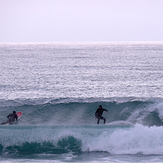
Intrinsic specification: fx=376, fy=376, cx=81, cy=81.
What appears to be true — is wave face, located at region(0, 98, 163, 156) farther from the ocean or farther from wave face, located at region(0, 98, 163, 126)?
wave face, located at region(0, 98, 163, 126)

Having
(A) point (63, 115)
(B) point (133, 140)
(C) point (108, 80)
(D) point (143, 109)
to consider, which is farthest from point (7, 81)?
(B) point (133, 140)

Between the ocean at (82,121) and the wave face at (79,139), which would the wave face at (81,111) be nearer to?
the ocean at (82,121)

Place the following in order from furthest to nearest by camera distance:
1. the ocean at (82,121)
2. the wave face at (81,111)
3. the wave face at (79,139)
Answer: the wave face at (81,111) < the wave face at (79,139) < the ocean at (82,121)

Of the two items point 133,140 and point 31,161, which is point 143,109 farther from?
point 31,161

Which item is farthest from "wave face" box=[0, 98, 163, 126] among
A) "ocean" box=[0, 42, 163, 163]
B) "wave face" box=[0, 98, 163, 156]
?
"wave face" box=[0, 98, 163, 156]

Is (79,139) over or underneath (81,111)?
underneath

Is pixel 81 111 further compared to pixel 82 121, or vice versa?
pixel 81 111

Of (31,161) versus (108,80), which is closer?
(31,161)

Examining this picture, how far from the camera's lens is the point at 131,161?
16359 millimetres

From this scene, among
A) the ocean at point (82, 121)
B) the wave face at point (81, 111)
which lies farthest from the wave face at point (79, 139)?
the wave face at point (81, 111)

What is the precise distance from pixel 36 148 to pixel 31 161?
227 centimetres

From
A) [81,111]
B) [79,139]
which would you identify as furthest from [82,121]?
[79,139]

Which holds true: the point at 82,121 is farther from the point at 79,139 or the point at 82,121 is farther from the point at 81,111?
the point at 79,139

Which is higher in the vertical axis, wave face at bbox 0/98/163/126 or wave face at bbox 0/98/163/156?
wave face at bbox 0/98/163/126
